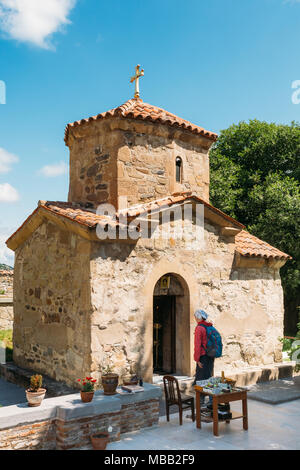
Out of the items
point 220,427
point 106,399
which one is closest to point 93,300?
point 106,399

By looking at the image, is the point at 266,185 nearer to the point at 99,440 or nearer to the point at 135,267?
the point at 135,267

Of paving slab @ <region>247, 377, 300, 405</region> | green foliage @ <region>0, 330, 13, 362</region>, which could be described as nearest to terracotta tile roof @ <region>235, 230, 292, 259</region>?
paving slab @ <region>247, 377, 300, 405</region>

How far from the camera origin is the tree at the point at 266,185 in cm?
1653

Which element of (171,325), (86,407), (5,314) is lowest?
(86,407)

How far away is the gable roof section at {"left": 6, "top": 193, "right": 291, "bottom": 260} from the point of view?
7.39m

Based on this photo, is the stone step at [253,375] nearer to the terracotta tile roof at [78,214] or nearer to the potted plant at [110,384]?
the potted plant at [110,384]

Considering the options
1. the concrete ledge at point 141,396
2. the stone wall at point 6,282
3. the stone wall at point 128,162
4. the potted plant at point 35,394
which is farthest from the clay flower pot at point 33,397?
the stone wall at point 6,282

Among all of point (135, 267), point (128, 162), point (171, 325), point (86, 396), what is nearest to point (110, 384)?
point (86, 396)

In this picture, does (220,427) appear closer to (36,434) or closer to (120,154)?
(36,434)

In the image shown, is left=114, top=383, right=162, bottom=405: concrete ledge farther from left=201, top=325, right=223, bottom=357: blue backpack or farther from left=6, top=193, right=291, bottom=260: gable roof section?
left=6, top=193, right=291, bottom=260: gable roof section

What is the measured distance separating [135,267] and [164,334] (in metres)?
2.17

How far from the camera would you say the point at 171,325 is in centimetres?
892

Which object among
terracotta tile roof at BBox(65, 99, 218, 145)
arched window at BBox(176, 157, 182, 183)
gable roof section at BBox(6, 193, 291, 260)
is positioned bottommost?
gable roof section at BBox(6, 193, 291, 260)

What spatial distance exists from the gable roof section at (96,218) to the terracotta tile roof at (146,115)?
176 centimetres
